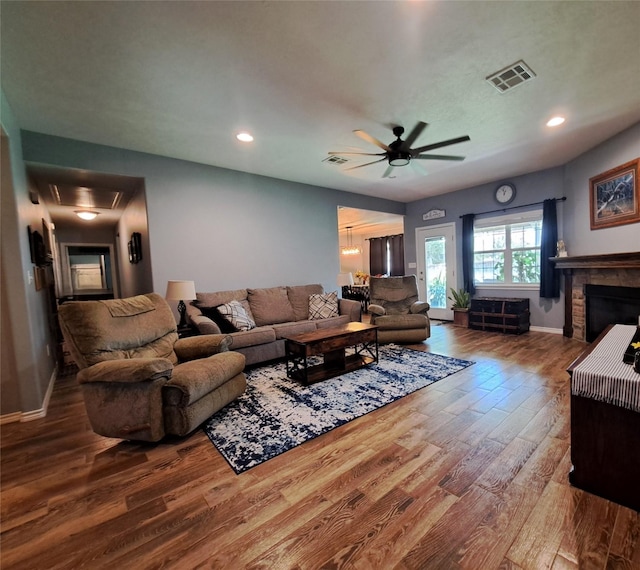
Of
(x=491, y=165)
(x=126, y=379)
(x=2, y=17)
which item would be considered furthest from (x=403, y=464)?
(x=491, y=165)

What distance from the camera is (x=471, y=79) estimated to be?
94.7 inches

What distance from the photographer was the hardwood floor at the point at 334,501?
4.09 feet

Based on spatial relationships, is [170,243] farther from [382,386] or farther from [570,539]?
[570,539]

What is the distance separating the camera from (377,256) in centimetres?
991

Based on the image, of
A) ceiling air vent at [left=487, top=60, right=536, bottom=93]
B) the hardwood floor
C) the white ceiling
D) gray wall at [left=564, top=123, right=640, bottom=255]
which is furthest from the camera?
gray wall at [left=564, top=123, right=640, bottom=255]

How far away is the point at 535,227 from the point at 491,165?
4.87 feet

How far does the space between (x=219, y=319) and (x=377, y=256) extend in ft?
23.3

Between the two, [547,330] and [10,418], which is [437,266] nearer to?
[547,330]

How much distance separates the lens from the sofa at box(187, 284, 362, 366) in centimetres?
357

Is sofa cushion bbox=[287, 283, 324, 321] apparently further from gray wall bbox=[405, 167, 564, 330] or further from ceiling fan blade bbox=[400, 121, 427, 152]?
gray wall bbox=[405, 167, 564, 330]

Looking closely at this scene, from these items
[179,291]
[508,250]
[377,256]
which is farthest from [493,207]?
[179,291]

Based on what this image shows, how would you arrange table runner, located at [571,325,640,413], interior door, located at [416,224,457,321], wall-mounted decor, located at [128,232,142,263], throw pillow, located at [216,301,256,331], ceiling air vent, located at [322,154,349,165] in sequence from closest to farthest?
1. table runner, located at [571,325,640,413]
2. throw pillow, located at [216,301,256,331]
3. ceiling air vent, located at [322,154,349,165]
4. wall-mounted decor, located at [128,232,142,263]
5. interior door, located at [416,224,457,321]

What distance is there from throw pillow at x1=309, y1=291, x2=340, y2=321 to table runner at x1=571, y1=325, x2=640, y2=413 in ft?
10.3

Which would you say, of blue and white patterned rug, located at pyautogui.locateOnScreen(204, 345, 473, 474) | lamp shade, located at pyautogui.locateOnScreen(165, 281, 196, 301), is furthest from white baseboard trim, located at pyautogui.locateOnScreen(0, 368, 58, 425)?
blue and white patterned rug, located at pyautogui.locateOnScreen(204, 345, 473, 474)
